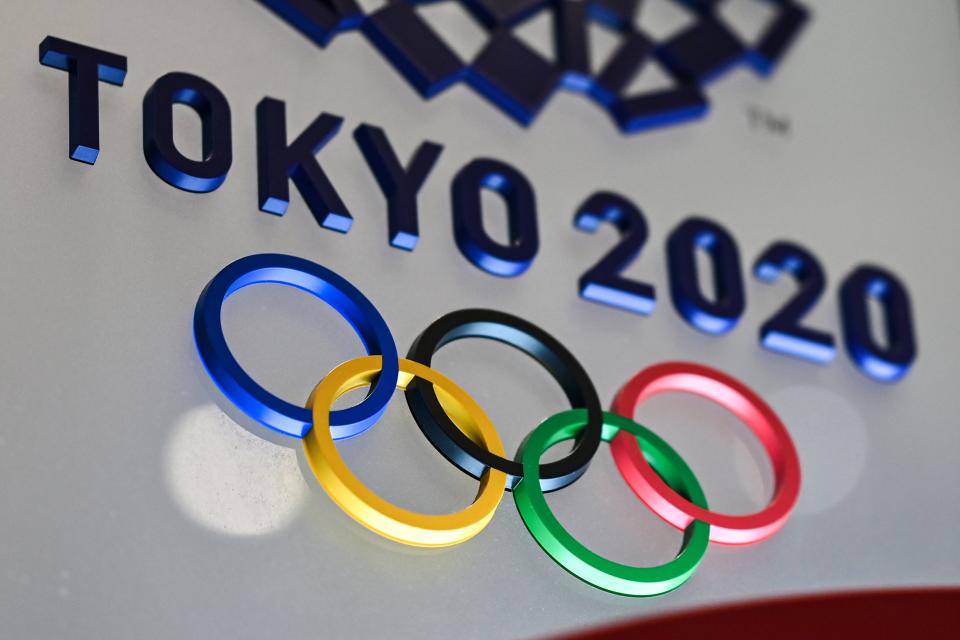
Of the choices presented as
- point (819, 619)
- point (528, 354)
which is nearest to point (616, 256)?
point (528, 354)

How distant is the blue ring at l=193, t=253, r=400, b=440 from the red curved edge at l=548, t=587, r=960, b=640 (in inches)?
38.0

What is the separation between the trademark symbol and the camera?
11.4 ft

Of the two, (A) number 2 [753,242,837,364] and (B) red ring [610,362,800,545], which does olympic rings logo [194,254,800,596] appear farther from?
(A) number 2 [753,242,837,364]

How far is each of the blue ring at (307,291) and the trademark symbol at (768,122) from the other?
1647mm

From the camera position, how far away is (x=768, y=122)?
Answer: 3490 millimetres

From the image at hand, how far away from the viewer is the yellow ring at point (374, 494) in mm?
2166

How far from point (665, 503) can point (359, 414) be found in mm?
767

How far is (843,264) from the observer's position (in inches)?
132

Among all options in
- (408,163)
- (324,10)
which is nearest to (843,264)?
(408,163)

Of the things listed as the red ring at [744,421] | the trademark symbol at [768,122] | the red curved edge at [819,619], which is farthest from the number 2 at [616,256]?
the red curved edge at [819,619]

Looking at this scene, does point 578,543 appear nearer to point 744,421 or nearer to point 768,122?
point 744,421

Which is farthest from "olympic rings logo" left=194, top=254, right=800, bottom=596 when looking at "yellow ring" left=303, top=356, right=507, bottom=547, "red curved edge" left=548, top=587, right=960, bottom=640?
"red curved edge" left=548, top=587, right=960, bottom=640

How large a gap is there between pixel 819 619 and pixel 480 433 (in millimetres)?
894

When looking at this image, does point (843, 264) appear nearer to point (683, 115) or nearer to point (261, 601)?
point (683, 115)
